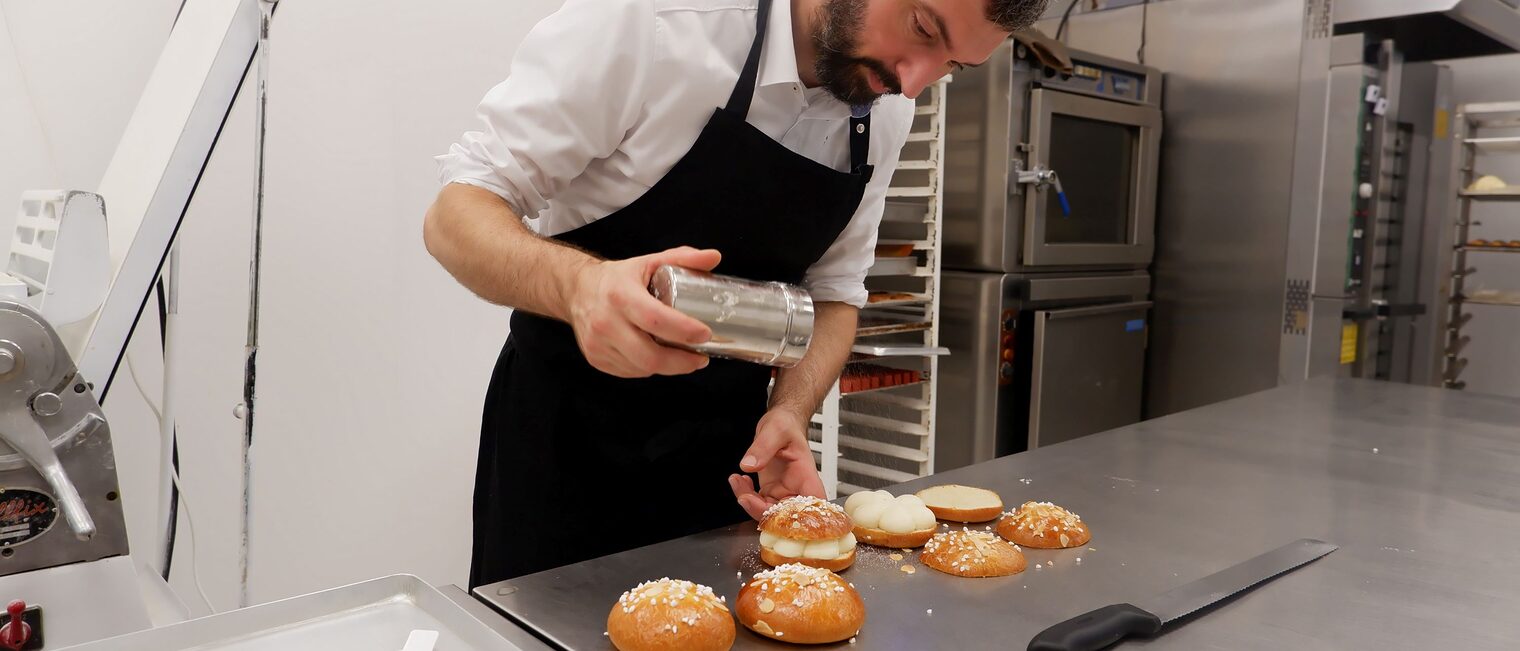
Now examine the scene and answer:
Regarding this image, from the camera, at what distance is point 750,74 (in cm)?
133

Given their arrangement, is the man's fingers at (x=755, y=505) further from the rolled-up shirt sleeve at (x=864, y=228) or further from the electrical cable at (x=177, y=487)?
the electrical cable at (x=177, y=487)

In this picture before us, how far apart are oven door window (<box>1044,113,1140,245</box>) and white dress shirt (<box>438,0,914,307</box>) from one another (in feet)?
7.02

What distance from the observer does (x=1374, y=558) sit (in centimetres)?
122

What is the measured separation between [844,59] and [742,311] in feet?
1.91

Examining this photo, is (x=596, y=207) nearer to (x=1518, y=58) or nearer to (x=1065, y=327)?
(x=1065, y=327)

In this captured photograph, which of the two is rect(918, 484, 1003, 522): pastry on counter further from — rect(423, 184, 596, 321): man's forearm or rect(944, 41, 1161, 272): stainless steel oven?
rect(944, 41, 1161, 272): stainless steel oven

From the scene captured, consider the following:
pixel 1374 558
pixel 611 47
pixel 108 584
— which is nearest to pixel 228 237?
pixel 108 584

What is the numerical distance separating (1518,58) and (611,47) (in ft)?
14.7

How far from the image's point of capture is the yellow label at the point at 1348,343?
3.55 meters

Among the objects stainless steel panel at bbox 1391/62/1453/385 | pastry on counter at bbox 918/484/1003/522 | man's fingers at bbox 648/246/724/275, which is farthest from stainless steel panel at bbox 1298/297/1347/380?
→ man's fingers at bbox 648/246/724/275

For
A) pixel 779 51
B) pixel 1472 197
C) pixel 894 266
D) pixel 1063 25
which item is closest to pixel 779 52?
pixel 779 51

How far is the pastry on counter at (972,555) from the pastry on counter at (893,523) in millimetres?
30

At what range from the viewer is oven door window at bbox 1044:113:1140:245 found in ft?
11.1

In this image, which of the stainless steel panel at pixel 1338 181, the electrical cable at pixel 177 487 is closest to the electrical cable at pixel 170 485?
the electrical cable at pixel 177 487
